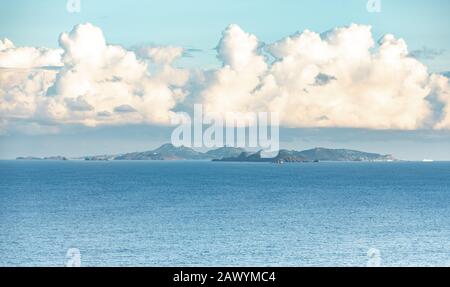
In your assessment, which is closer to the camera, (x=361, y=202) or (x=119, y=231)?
(x=119, y=231)

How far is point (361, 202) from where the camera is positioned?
10550cm

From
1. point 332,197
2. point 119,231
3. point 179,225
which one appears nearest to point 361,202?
point 332,197

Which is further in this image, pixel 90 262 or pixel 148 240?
pixel 148 240

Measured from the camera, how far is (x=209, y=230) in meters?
67.3

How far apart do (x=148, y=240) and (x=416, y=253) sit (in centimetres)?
2314

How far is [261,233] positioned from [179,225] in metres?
10.5
